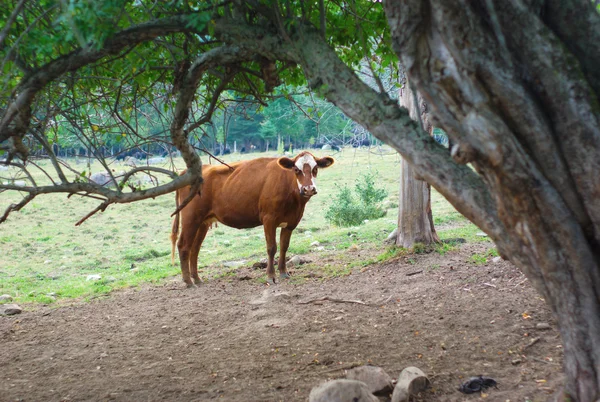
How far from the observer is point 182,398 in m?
4.70

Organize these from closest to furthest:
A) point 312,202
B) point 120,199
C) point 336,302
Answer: point 120,199 → point 336,302 → point 312,202

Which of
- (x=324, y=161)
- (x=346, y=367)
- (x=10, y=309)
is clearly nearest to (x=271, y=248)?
(x=324, y=161)

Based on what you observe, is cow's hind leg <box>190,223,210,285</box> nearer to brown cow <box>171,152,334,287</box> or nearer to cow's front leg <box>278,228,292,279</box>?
brown cow <box>171,152,334,287</box>

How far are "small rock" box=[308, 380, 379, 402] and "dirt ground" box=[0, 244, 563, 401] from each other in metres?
0.44

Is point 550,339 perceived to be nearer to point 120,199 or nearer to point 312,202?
point 120,199

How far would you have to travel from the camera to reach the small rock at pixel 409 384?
4.07 m

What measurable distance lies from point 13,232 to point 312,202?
10363mm

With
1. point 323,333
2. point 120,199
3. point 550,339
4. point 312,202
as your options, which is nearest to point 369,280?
point 323,333

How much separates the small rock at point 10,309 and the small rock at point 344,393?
5750mm

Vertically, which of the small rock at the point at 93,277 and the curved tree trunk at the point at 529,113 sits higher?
the curved tree trunk at the point at 529,113

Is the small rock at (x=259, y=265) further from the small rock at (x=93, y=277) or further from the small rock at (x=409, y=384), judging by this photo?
the small rock at (x=409, y=384)

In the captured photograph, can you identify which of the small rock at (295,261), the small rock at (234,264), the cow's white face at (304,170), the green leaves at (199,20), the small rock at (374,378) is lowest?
the small rock at (374,378)

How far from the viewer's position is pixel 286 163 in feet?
30.7

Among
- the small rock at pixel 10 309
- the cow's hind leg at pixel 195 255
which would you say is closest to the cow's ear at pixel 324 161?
the cow's hind leg at pixel 195 255
